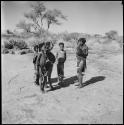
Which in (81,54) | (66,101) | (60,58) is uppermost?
(81,54)

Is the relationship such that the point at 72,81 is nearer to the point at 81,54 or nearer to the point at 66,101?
the point at 81,54

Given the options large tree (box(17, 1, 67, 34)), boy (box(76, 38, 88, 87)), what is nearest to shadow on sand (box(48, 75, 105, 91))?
boy (box(76, 38, 88, 87))

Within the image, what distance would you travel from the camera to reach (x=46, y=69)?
7391 mm

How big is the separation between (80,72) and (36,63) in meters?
1.45

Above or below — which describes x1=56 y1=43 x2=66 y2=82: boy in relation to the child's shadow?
above

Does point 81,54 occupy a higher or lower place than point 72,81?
higher

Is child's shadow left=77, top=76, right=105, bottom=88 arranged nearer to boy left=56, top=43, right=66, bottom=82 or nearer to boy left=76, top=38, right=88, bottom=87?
boy left=76, top=38, right=88, bottom=87

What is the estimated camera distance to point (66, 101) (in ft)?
21.9

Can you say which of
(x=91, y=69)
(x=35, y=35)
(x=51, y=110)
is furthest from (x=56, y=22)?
(x=51, y=110)

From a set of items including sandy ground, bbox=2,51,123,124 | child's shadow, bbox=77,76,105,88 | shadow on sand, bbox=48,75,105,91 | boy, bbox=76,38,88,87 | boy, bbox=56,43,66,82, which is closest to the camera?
sandy ground, bbox=2,51,123,124

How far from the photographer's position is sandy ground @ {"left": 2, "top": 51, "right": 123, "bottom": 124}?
555 cm

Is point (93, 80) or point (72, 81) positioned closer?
point (72, 81)

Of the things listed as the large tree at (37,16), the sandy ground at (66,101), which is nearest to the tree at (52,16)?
the large tree at (37,16)

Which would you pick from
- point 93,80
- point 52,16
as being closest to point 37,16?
point 52,16
